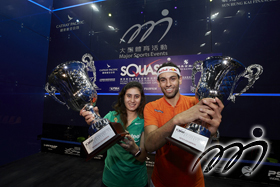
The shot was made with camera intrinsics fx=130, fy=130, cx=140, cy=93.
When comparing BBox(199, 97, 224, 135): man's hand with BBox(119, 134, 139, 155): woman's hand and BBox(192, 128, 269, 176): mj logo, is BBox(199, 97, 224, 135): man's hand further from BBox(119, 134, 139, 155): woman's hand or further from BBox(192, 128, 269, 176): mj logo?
BBox(192, 128, 269, 176): mj logo

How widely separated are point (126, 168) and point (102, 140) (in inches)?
19.9

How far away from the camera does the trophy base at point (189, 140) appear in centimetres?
62

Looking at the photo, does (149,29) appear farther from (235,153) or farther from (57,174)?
(57,174)

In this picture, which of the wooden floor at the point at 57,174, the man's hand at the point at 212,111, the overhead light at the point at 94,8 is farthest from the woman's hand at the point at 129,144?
the overhead light at the point at 94,8

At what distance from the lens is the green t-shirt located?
3.56 ft

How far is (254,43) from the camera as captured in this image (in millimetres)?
2363

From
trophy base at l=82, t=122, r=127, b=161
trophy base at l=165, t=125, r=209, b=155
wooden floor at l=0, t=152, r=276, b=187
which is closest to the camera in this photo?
trophy base at l=165, t=125, r=209, b=155

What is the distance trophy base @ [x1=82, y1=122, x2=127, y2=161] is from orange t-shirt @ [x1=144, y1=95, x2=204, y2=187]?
0.30 metres

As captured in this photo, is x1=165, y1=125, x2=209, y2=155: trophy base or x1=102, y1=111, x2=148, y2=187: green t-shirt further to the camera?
x1=102, y1=111, x2=148, y2=187: green t-shirt

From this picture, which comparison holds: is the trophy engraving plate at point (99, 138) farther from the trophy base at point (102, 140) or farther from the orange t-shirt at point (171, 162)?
the orange t-shirt at point (171, 162)

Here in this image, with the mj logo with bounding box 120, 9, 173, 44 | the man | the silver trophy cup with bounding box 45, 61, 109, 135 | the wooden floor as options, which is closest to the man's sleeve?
the man

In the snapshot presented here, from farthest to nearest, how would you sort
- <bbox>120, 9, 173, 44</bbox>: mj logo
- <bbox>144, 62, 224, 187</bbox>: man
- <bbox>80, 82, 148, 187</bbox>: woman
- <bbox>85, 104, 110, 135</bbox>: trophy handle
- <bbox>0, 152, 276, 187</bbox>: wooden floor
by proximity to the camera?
<bbox>120, 9, 173, 44</bbox>: mj logo, <bbox>0, 152, 276, 187</bbox>: wooden floor, <bbox>80, 82, 148, 187</bbox>: woman, <bbox>144, 62, 224, 187</bbox>: man, <bbox>85, 104, 110, 135</bbox>: trophy handle

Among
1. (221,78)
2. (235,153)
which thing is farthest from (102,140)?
(235,153)

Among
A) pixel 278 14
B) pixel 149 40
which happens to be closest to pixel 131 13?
pixel 149 40
